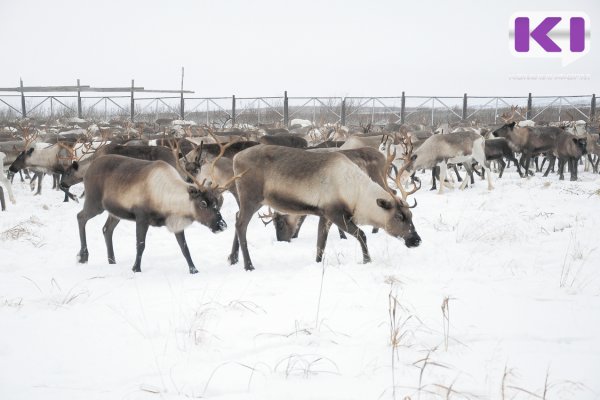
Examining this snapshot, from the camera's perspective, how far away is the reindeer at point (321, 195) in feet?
Result: 16.4

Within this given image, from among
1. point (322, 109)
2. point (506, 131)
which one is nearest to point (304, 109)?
point (322, 109)

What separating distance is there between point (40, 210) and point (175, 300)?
20.4ft

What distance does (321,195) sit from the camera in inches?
199

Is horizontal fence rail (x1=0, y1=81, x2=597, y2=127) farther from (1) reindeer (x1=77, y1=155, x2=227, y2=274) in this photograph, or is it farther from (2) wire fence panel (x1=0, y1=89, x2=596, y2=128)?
(1) reindeer (x1=77, y1=155, x2=227, y2=274)

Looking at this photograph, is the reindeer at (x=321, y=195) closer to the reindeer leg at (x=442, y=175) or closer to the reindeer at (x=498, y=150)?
the reindeer leg at (x=442, y=175)

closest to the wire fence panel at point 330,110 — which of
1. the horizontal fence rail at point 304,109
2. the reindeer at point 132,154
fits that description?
the horizontal fence rail at point 304,109

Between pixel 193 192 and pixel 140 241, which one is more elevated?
pixel 193 192

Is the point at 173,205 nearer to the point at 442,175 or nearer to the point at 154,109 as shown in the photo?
the point at 442,175

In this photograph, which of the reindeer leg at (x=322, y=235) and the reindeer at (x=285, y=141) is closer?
the reindeer leg at (x=322, y=235)

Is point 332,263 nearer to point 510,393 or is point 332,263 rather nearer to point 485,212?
point 510,393

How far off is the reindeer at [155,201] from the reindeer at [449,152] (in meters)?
6.32

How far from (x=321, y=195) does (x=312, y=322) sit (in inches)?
81.5

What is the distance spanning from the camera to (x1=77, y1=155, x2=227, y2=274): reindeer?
495 centimetres

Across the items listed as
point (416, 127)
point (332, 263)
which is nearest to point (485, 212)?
point (332, 263)
